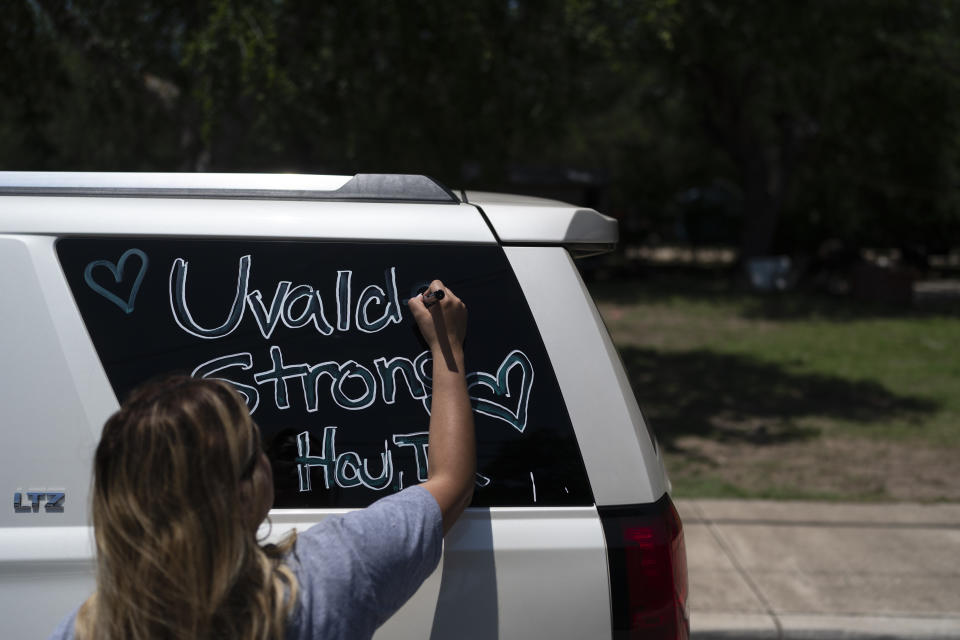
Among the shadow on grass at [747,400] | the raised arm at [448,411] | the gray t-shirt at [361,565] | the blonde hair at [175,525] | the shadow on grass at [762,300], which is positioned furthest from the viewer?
the shadow on grass at [762,300]

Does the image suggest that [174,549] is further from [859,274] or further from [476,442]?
[859,274]

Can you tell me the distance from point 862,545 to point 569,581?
4.38 m

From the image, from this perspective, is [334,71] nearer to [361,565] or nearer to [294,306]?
[294,306]

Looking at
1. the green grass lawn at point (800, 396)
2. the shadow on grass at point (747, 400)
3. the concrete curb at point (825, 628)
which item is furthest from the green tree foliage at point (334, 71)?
the concrete curb at point (825, 628)

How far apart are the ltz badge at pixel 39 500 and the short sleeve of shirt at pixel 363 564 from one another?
25.2 inches

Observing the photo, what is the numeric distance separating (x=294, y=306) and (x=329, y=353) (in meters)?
0.13

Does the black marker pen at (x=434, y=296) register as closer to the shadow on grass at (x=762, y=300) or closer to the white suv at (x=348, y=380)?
the white suv at (x=348, y=380)

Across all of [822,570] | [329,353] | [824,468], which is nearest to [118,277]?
[329,353]

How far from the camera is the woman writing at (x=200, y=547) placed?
134 cm

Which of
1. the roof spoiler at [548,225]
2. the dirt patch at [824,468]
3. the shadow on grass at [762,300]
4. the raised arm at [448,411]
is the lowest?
the dirt patch at [824,468]

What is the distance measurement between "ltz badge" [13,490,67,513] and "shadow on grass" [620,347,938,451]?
649 centimetres

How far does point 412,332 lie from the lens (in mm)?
1930

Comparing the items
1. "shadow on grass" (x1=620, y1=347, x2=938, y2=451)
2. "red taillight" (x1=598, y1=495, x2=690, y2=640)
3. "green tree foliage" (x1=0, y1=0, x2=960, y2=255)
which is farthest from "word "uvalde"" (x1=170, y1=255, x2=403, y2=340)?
"shadow on grass" (x1=620, y1=347, x2=938, y2=451)

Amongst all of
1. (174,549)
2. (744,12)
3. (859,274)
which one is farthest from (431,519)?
(859,274)
